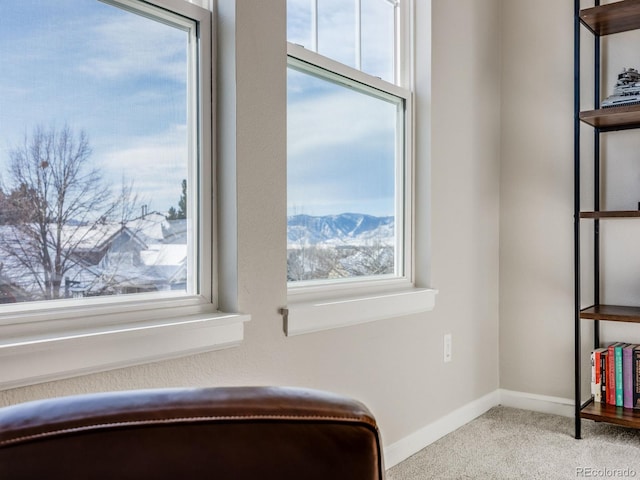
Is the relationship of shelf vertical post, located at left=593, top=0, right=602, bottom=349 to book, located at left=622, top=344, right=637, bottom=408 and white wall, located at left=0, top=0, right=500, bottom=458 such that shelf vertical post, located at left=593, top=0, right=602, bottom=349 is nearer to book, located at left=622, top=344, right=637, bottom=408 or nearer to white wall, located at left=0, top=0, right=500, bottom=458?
book, located at left=622, top=344, right=637, bottom=408

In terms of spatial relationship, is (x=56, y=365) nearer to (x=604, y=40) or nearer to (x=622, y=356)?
(x=622, y=356)

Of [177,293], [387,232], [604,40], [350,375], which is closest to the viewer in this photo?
[177,293]

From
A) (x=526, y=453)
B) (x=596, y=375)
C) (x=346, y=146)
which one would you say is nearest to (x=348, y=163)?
(x=346, y=146)

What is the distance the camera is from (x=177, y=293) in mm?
1602

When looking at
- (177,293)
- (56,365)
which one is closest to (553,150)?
(177,293)

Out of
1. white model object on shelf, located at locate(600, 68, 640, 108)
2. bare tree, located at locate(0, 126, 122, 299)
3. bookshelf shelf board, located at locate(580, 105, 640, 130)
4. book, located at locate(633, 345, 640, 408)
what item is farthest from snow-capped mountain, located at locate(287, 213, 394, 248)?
book, located at locate(633, 345, 640, 408)

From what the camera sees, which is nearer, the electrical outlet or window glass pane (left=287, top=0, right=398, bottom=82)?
window glass pane (left=287, top=0, right=398, bottom=82)

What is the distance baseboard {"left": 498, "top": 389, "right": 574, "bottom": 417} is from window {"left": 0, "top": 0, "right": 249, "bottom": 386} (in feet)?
6.25

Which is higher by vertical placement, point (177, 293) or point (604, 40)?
point (604, 40)

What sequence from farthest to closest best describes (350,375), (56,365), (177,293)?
(350,375) < (177,293) < (56,365)

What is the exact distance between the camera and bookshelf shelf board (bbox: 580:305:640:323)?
7.88 ft

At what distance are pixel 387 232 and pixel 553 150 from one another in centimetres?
106

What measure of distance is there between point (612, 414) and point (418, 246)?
1.04 m

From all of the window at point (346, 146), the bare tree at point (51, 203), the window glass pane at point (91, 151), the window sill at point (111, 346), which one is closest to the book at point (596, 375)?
the window at point (346, 146)
